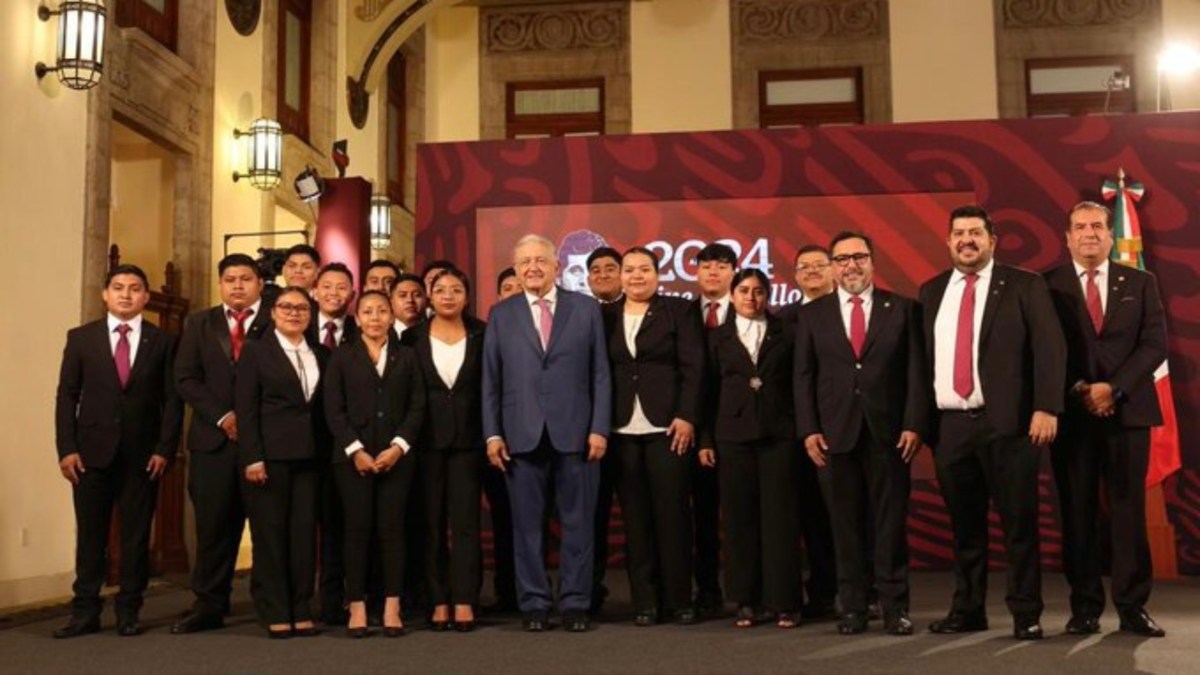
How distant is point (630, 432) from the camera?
4.62 m

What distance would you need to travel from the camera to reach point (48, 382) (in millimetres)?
6234

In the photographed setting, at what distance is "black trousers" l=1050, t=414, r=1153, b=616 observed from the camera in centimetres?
414

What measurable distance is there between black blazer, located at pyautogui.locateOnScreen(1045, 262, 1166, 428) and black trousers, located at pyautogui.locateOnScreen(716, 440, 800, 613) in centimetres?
103

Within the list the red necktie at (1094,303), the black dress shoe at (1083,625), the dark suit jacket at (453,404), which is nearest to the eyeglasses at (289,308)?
the dark suit jacket at (453,404)

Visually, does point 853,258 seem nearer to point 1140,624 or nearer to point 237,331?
point 1140,624

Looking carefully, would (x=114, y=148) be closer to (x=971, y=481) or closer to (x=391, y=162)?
(x=391, y=162)

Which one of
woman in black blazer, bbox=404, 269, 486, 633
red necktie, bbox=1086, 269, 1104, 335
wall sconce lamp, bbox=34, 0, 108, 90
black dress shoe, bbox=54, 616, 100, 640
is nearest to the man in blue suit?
woman in black blazer, bbox=404, 269, 486, 633

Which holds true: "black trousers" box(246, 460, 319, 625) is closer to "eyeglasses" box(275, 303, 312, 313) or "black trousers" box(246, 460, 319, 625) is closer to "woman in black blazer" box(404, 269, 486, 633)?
"woman in black blazer" box(404, 269, 486, 633)

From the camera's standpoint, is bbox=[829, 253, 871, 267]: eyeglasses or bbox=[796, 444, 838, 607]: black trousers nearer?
bbox=[829, 253, 871, 267]: eyeglasses

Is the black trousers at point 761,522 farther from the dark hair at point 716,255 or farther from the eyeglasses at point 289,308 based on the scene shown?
the eyeglasses at point 289,308

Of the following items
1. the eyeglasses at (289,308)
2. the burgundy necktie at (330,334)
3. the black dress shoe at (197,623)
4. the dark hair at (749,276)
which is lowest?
the black dress shoe at (197,623)

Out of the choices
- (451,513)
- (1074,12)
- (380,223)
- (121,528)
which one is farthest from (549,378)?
(1074,12)

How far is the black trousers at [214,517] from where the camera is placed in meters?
4.65

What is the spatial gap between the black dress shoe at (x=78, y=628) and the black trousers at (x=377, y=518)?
3.26ft
